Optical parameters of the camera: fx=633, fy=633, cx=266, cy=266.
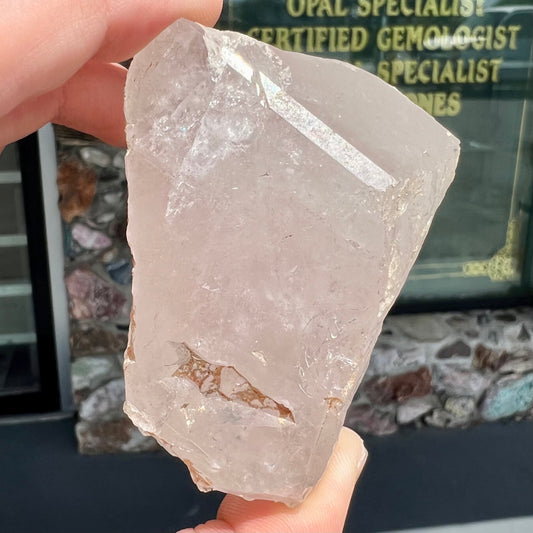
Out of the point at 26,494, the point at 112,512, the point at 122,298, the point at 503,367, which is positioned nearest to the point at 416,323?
the point at 503,367

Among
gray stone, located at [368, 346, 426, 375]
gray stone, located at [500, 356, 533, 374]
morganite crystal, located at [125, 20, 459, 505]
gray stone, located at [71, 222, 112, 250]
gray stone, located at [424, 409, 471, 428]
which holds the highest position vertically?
morganite crystal, located at [125, 20, 459, 505]

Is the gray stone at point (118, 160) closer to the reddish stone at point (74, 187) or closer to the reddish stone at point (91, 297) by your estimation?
the reddish stone at point (74, 187)

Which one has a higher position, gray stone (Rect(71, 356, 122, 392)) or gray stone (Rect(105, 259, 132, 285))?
gray stone (Rect(105, 259, 132, 285))

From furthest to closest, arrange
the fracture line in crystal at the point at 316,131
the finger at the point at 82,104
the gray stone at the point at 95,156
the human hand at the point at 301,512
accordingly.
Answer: the gray stone at the point at 95,156, the finger at the point at 82,104, the human hand at the point at 301,512, the fracture line in crystal at the point at 316,131

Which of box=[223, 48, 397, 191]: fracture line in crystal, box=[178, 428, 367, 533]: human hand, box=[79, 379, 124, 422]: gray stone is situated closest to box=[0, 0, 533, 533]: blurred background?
box=[79, 379, 124, 422]: gray stone

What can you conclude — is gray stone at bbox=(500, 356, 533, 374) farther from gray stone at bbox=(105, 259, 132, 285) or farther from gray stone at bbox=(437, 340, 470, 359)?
gray stone at bbox=(105, 259, 132, 285)

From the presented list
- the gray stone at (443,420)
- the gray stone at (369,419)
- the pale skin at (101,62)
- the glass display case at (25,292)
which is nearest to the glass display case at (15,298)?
the glass display case at (25,292)
